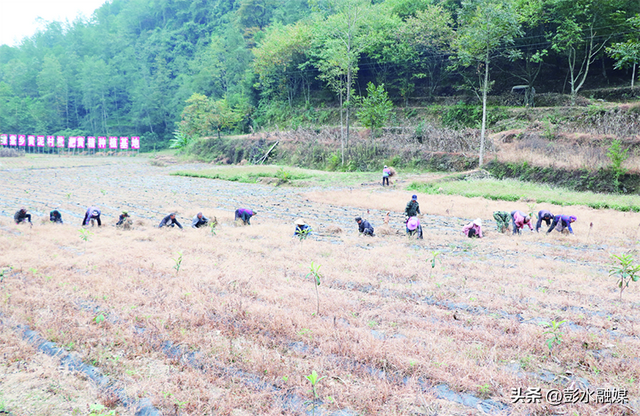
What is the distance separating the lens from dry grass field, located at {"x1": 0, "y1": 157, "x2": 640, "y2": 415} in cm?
390

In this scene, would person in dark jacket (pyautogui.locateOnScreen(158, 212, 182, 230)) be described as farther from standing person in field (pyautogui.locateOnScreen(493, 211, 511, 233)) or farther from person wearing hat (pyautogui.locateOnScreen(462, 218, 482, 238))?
standing person in field (pyautogui.locateOnScreen(493, 211, 511, 233))

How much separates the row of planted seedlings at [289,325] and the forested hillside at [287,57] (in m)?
26.0

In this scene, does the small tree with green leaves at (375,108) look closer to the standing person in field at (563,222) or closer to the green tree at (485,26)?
the green tree at (485,26)

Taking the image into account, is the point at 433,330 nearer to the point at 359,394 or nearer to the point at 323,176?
the point at 359,394

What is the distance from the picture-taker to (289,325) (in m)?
5.26

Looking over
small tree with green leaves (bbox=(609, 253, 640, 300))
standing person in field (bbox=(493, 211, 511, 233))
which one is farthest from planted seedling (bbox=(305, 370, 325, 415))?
standing person in field (bbox=(493, 211, 511, 233))

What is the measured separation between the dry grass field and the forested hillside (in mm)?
23745

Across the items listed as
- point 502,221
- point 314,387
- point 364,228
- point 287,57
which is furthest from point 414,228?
point 287,57

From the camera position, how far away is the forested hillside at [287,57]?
1180 inches

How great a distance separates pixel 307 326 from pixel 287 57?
4756 centimetres

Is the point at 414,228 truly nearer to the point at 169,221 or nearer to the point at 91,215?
the point at 169,221

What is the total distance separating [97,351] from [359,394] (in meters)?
3.28

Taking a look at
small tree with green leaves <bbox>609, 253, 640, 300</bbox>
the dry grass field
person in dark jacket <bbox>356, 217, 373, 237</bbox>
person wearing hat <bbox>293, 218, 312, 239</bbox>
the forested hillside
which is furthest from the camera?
the forested hillside

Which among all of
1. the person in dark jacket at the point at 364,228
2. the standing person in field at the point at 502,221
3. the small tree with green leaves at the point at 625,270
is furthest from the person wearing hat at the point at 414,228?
the small tree with green leaves at the point at 625,270
